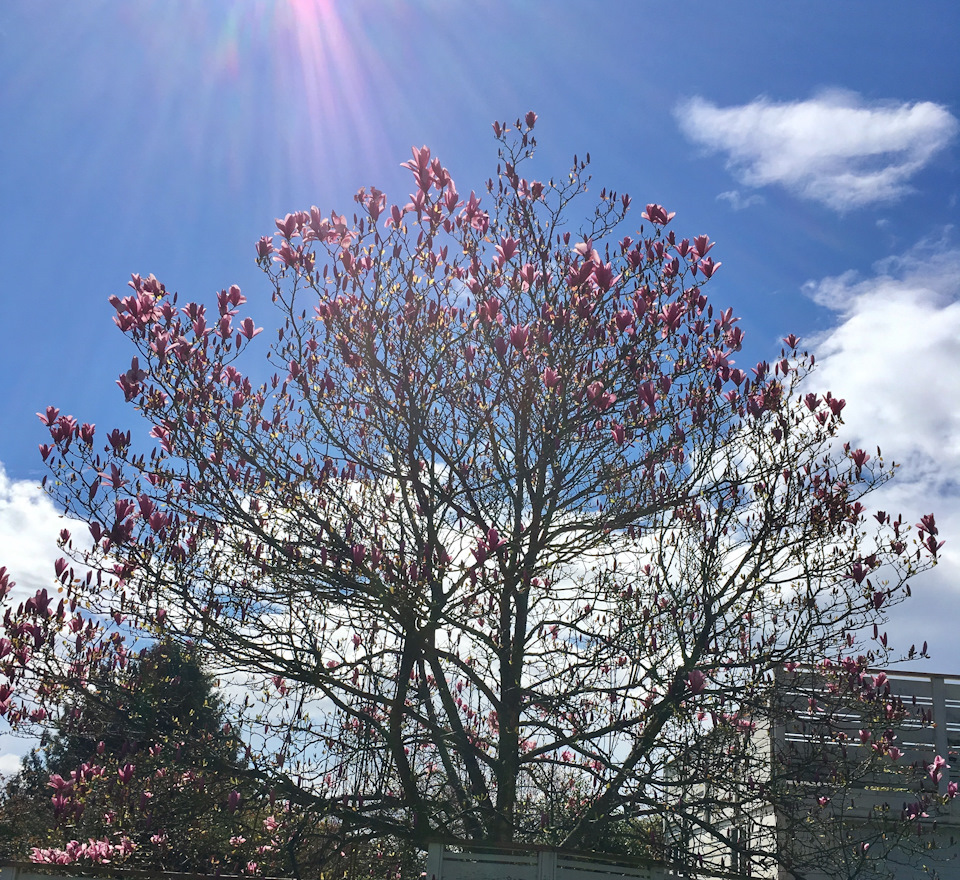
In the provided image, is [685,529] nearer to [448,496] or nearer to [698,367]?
[698,367]

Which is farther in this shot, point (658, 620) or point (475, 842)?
point (658, 620)

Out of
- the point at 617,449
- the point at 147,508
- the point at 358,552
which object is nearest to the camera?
the point at 358,552

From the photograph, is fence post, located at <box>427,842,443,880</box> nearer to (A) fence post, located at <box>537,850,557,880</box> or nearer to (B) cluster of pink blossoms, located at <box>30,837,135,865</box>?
(A) fence post, located at <box>537,850,557,880</box>

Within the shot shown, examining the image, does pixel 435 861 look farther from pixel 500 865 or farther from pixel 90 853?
pixel 90 853

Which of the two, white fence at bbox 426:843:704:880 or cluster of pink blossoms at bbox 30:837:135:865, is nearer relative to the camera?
white fence at bbox 426:843:704:880

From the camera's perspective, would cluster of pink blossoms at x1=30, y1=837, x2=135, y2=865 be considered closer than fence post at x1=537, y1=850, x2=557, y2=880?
No

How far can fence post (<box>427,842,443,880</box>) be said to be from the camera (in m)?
6.13

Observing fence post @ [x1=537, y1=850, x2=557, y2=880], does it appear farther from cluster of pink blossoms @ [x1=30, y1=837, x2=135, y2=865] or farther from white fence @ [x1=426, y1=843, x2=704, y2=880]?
cluster of pink blossoms @ [x1=30, y1=837, x2=135, y2=865]

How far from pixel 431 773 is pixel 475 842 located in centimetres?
122

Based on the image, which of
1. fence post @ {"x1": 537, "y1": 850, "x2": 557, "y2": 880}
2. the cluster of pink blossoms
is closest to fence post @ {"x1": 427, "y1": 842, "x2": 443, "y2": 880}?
fence post @ {"x1": 537, "y1": 850, "x2": 557, "y2": 880}

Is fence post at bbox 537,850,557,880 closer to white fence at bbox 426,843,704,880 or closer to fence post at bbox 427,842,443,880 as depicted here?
white fence at bbox 426,843,704,880

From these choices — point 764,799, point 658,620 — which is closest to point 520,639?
point 658,620

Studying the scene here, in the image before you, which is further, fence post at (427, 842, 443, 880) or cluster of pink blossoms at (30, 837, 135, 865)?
cluster of pink blossoms at (30, 837, 135, 865)

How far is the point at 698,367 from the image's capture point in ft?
24.0
